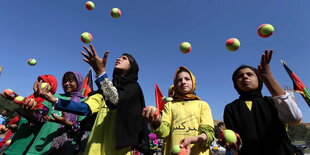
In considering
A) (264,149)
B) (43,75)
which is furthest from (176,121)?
(43,75)

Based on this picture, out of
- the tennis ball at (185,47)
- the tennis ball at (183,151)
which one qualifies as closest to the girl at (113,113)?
the tennis ball at (183,151)

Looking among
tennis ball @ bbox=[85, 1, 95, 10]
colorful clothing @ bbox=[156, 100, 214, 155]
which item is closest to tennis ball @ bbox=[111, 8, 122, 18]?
tennis ball @ bbox=[85, 1, 95, 10]

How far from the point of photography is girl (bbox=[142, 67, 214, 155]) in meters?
2.15

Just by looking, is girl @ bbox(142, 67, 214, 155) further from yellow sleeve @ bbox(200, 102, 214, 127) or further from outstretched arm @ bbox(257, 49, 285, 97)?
outstretched arm @ bbox(257, 49, 285, 97)

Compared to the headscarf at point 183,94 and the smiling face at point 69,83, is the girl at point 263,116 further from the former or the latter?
the smiling face at point 69,83

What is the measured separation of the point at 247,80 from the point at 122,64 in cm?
171

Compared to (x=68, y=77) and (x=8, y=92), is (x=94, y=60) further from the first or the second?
(x=8, y=92)

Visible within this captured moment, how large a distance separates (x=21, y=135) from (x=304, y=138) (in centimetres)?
6625

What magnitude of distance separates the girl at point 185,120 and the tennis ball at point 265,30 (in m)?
1.95

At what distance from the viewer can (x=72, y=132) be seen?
9.96 ft

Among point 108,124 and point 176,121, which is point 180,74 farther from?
point 108,124

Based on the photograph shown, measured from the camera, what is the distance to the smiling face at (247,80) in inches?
95.0

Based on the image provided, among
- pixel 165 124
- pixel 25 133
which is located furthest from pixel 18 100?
pixel 165 124

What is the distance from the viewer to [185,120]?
2428 millimetres
